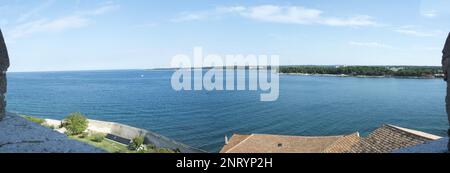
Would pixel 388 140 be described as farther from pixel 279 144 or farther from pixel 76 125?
pixel 76 125

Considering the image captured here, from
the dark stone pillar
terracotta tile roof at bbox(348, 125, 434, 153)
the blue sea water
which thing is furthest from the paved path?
the blue sea water

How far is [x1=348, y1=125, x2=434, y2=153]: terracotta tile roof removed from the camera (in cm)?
1413

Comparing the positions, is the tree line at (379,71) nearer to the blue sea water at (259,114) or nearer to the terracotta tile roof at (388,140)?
the blue sea water at (259,114)

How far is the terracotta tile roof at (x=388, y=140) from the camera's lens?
14133mm

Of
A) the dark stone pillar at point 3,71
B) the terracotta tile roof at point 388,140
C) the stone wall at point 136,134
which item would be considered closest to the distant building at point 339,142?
the terracotta tile roof at point 388,140

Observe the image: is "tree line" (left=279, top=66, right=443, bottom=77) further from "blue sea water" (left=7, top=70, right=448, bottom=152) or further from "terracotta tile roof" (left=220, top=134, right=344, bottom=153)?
"terracotta tile roof" (left=220, top=134, right=344, bottom=153)

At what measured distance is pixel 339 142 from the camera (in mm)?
18828

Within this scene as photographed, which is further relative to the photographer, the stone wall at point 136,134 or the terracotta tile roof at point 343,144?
the stone wall at point 136,134

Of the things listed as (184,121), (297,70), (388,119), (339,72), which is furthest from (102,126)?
(297,70)

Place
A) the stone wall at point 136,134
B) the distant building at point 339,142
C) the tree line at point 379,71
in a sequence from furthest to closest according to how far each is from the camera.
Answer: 1. the tree line at point 379,71
2. the stone wall at point 136,134
3. the distant building at point 339,142

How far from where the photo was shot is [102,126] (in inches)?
1431
